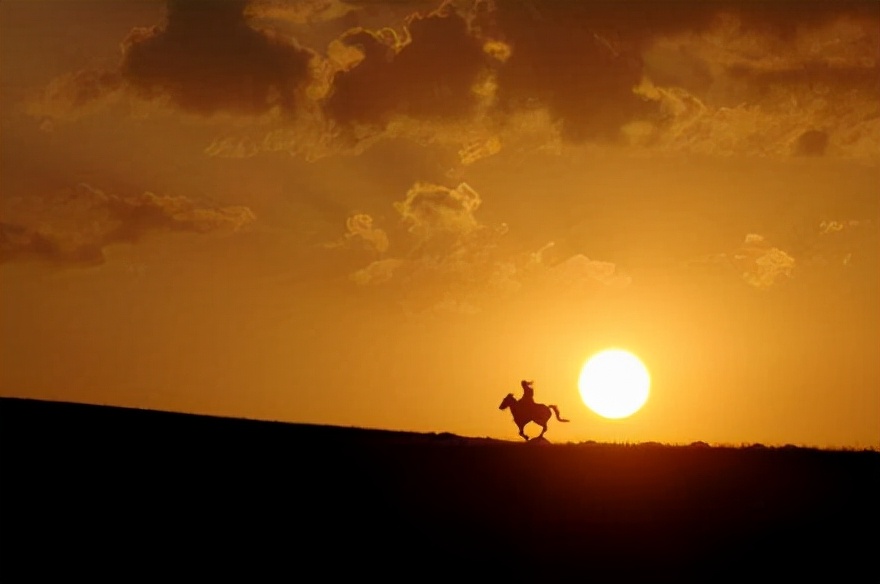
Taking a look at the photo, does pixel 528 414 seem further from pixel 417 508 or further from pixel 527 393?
pixel 417 508

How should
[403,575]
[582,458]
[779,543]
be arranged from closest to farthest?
[403,575] → [779,543] → [582,458]

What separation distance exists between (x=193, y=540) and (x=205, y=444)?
515 cm

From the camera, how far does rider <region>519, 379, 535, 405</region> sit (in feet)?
111

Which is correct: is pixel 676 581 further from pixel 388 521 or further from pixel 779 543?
pixel 388 521

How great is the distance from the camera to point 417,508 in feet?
83.6

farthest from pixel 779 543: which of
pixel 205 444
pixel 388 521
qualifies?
pixel 205 444

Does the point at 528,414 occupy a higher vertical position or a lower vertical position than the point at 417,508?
higher

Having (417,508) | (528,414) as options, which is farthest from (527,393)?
(417,508)

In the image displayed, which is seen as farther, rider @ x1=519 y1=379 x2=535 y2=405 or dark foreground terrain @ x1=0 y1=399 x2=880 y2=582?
rider @ x1=519 y1=379 x2=535 y2=405

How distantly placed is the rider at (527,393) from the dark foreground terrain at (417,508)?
4.02 m

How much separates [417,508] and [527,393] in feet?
30.2

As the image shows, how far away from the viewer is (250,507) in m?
25.0

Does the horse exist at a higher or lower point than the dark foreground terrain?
higher

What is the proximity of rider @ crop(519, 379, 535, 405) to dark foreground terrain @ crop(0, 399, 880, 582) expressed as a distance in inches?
158
